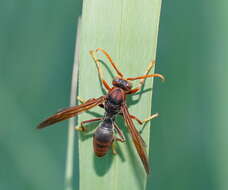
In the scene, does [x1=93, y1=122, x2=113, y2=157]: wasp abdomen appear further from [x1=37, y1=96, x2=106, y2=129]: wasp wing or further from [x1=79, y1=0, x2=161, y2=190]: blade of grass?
[x1=37, y1=96, x2=106, y2=129]: wasp wing

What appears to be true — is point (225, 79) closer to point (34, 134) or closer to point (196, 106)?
point (196, 106)

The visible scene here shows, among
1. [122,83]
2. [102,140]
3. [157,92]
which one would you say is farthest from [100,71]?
[157,92]

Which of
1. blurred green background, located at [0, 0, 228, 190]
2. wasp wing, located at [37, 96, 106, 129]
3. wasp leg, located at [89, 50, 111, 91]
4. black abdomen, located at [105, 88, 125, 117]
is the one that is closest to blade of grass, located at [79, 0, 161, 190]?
wasp leg, located at [89, 50, 111, 91]

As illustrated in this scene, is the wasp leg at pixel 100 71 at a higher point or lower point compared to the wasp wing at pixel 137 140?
higher

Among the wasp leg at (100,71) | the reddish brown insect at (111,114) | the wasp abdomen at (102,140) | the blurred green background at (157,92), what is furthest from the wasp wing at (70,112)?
the blurred green background at (157,92)

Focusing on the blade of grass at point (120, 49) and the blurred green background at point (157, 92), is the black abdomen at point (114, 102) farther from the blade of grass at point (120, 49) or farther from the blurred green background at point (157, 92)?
the blurred green background at point (157, 92)
